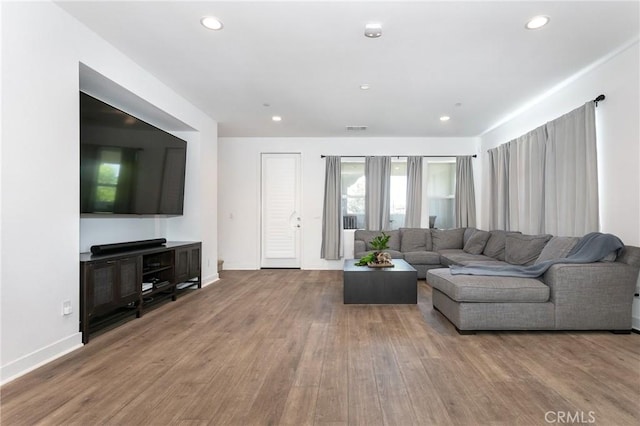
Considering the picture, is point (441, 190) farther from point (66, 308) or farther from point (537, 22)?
point (66, 308)

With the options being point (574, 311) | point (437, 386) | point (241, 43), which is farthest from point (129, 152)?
point (574, 311)

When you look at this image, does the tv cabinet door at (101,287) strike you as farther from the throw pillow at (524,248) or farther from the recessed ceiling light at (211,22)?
the throw pillow at (524,248)

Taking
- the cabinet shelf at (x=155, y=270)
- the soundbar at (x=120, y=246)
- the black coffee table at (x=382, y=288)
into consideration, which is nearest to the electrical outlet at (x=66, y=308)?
the soundbar at (x=120, y=246)

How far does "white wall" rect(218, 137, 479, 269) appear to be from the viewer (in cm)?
693

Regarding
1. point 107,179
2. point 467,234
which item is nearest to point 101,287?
point 107,179

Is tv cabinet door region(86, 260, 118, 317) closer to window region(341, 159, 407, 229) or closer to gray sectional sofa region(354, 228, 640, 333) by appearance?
gray sectional sofa region(354, 228, 640, 333)

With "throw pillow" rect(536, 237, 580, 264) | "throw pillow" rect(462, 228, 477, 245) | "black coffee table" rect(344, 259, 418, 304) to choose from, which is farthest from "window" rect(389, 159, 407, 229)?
"throw pillow" rect(536, 237, 580, 264)

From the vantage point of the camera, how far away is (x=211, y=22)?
2748mm

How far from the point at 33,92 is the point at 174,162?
222 centimetres

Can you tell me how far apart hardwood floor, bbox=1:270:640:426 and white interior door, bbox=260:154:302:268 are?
3.41 metres

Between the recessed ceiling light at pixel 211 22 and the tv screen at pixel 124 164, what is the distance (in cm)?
125

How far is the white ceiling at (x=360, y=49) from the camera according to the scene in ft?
8.50

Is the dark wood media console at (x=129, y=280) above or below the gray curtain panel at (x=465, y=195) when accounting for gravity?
below

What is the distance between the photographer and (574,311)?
3.05 meters
